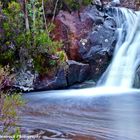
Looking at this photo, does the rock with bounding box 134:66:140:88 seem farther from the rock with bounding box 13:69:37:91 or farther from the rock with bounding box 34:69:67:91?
the rock with bounding box 13:69:37:91

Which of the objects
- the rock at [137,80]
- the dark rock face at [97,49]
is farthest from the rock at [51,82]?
the rock at [137,80]

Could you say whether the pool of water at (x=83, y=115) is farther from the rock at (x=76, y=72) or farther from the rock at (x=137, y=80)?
the rock at (x=76, y=72)

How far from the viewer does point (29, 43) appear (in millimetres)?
15258

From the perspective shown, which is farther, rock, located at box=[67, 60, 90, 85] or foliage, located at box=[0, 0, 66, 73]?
rock, located at box=[67, 60, 90, 85]

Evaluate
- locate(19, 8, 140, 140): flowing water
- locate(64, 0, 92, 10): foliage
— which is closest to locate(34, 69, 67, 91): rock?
locate(19, 8, 140, 140): flowing water

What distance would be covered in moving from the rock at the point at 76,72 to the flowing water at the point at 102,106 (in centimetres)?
79

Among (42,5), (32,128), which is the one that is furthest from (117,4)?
(32,128)

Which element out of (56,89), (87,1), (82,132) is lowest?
(56,89)

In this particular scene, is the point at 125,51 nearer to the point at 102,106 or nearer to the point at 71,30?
the point at 71,30

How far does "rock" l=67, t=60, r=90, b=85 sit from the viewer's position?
1620 cm

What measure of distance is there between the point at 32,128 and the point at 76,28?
372 inches

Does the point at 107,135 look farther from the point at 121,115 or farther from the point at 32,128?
the point at 121,115

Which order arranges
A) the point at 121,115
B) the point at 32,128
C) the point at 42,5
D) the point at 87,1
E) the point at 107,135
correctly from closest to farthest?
the point at 107,135, the point at 32,128, the point at 121,115, the point at 42,5, the point at 87,1

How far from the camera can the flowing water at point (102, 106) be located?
8.27 meters
